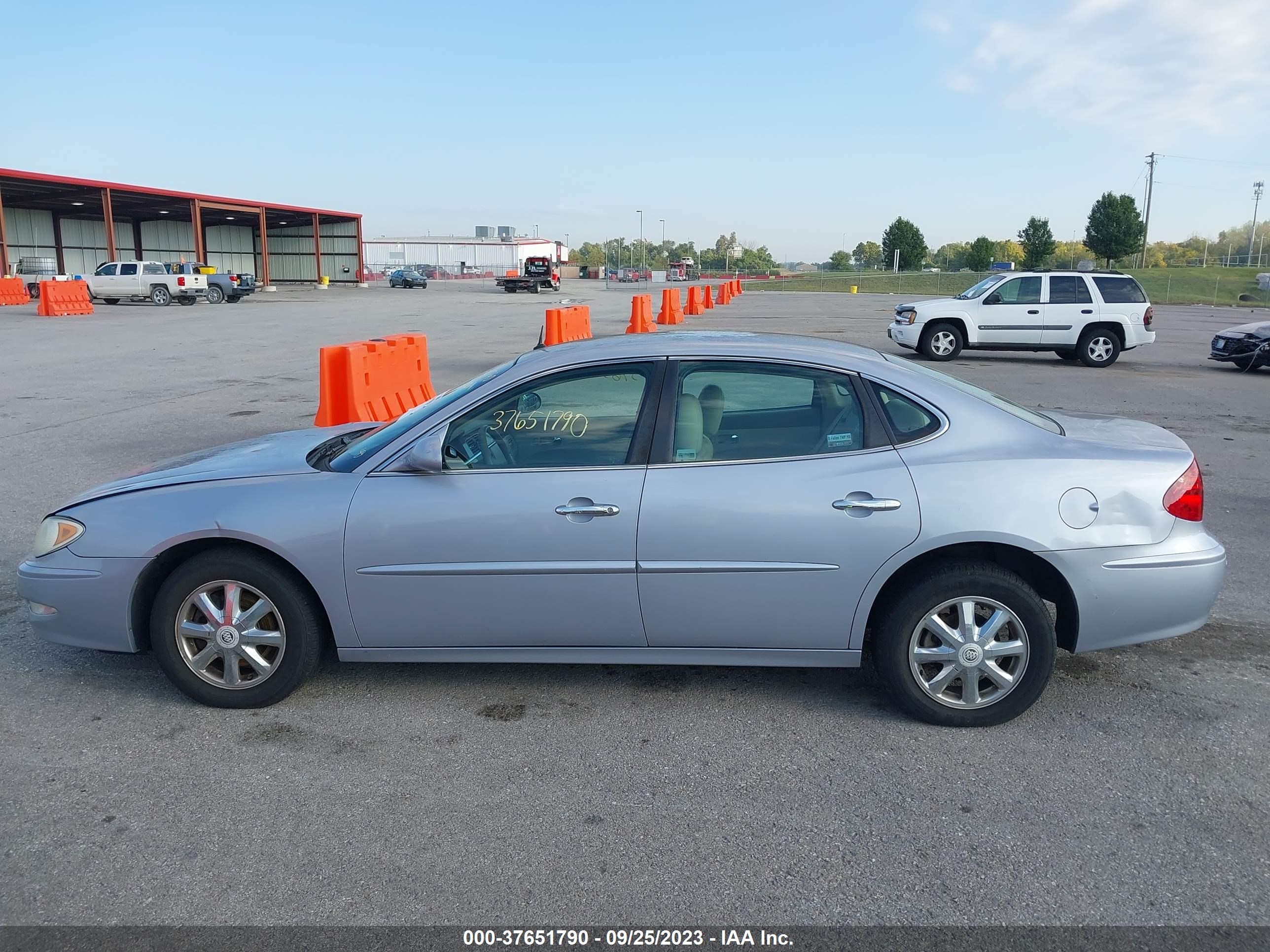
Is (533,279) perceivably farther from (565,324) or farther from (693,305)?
(565,324)

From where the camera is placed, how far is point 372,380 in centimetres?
1030

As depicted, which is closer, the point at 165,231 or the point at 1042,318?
the point at 1042,318

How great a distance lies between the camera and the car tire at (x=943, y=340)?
19062mm

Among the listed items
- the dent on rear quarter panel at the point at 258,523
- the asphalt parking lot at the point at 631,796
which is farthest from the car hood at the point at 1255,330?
the dent on rear quarter panel at the point at 258,523

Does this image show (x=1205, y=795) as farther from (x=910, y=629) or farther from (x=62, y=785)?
(x=62, y=785)

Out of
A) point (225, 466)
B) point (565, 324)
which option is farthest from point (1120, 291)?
point (225, 466)

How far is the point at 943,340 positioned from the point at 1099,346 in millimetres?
2729

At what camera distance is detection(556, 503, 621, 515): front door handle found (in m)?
3.93

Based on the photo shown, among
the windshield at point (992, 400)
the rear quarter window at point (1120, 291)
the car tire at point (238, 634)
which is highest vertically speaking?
the rear quarter window at point (1120, 291)

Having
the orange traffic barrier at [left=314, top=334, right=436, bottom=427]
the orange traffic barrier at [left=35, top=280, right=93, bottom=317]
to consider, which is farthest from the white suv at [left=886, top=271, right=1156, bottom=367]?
the orange traffic barrier at [left=35, top=280, right=93, bottom=317]

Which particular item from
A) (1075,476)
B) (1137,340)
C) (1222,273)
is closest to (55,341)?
(1137,340)

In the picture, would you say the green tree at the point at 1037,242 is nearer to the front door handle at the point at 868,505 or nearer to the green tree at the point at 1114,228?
the green tree at the point at 1114,228

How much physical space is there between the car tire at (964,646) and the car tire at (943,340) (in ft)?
52.2

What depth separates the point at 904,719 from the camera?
4094 millimetres
